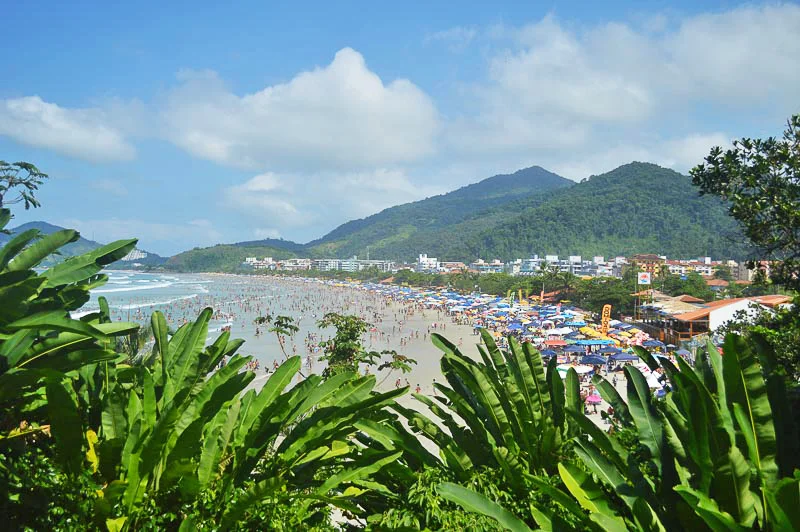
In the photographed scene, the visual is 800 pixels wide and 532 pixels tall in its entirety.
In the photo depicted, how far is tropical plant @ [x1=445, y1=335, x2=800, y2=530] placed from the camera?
7.80 feet

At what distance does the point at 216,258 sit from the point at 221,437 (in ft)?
576

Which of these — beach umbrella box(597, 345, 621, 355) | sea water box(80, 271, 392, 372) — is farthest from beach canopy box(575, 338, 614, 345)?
sea water box(80, 271, 392, 372)

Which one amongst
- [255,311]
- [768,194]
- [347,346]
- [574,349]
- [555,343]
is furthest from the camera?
[255,311]

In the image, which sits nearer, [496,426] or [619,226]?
[496,426]

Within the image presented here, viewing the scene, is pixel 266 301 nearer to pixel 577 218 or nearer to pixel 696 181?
pixel 696 181

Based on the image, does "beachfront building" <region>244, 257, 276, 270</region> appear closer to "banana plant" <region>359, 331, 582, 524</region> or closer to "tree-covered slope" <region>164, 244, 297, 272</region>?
"tree-covered slope" <region>164, 244, 297, 272</region>

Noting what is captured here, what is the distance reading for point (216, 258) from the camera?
170 meters

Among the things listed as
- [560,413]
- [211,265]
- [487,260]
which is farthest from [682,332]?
[211,265]

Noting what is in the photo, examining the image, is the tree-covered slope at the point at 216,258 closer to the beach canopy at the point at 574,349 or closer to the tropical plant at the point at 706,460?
the beach canopy at the point at 574,349

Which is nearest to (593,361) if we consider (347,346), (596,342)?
(596,342)

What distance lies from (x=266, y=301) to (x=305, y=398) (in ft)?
210

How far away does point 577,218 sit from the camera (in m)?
164

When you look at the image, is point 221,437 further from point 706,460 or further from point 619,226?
point 619,226

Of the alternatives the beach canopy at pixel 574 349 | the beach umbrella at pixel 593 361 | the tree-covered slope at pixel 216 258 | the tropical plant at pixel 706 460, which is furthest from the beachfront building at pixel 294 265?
the tropical plant at pixel 706 460
